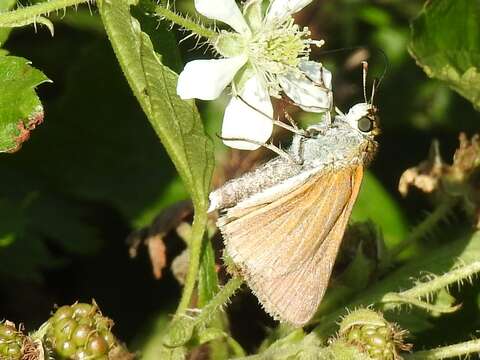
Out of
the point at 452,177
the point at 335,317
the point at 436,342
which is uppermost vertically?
the point at 452,177

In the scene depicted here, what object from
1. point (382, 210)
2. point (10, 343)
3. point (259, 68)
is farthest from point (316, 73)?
point (10, 343)

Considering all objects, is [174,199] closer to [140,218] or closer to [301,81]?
[140,218]

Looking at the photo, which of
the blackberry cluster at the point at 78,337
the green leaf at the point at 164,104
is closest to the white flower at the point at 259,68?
the green leaf at the point at 164,104

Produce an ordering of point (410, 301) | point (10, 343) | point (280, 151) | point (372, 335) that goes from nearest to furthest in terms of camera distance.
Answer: point (10, 343) → point (372, 335) → point (410, 301) → point (280, 151)

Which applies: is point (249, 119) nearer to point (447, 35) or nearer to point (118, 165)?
point (447, 35)

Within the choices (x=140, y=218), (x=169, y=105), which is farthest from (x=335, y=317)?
(x=140, y=218)
